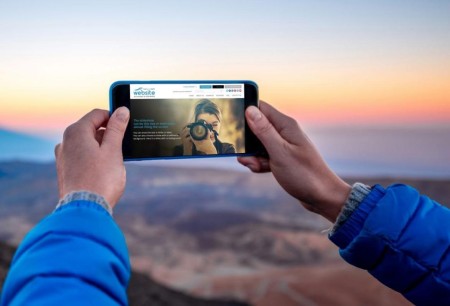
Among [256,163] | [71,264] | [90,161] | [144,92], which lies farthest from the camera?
[256,163]

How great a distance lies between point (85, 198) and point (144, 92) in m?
0.76

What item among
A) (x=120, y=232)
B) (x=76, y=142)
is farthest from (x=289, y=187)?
(x=120, y=232)

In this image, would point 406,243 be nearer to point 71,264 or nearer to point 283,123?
point 283,123

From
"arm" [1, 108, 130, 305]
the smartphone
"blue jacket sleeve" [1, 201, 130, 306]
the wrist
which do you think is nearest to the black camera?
the smartphone

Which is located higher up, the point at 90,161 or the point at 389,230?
the point at 90,161

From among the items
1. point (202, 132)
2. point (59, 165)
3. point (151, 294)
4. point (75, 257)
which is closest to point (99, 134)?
point (59, 165)

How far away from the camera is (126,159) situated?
67.3 inches

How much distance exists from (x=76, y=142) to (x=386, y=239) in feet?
2.92

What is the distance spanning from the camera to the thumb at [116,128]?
1.36 m

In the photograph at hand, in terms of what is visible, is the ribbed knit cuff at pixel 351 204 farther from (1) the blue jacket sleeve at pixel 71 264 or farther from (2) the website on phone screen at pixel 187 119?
(1) the blue jacket sleeve at pixel 71 264

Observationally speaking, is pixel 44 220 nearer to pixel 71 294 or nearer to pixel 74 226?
pixel 74 226

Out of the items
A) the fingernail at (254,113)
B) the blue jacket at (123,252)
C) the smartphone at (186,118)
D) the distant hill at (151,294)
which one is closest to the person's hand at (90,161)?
the blue jacket at (123,252)

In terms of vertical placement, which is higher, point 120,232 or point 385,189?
point 120,232

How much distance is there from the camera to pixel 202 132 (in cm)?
180
